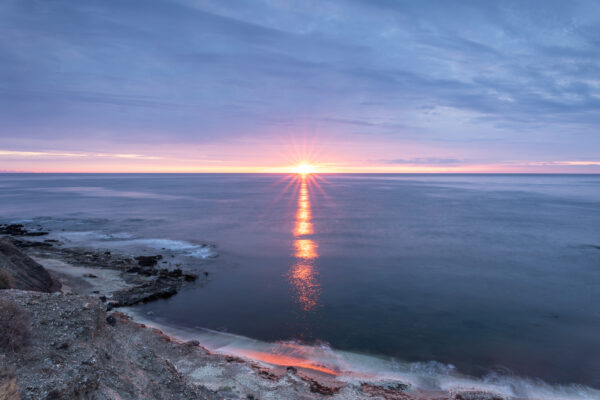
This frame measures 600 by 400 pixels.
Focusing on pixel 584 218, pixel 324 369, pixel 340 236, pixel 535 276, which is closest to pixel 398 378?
pixel 324 369

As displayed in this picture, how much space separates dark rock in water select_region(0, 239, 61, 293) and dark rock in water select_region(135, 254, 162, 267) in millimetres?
7350

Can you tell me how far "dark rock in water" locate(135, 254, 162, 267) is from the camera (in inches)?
1072

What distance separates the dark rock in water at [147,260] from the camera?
89.4ft

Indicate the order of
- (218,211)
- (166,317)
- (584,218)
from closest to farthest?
(166,317), (584,218), (218,211)

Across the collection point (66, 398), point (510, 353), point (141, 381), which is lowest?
point (510, 353)

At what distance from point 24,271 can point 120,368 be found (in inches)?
507

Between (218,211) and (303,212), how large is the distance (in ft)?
55.4

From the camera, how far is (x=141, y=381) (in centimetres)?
941

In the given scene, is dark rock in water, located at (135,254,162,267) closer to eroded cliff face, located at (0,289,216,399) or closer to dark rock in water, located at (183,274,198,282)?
dark rock in water, located at (183,274,198,282)

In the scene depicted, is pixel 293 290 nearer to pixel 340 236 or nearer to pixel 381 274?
pixel 381 274

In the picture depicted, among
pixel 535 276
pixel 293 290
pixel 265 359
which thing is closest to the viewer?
pixel 265 359

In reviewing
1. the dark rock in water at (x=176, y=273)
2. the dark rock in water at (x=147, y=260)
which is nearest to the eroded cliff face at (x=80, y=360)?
the dark rock in water at (x=176, y=273)

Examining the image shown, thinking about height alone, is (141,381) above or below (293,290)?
above

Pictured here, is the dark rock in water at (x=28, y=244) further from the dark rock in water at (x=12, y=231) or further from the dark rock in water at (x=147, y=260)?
the dark rock in water at (x=147, y=260)
